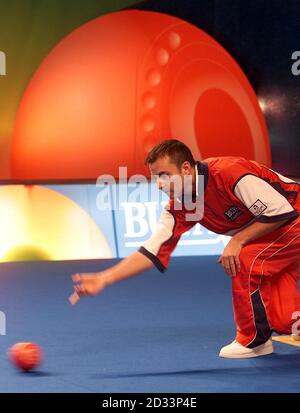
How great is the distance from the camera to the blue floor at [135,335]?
453cm

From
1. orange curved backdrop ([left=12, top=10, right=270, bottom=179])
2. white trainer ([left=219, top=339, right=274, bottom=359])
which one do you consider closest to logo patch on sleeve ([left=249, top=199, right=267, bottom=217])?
white trainer ([left=219, top=339, right=274, bottom=359])

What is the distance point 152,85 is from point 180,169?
14.7 ft

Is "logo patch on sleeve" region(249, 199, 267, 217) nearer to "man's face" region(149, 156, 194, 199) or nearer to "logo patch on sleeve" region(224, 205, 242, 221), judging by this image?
"logo patch on sleeve" region(224, 205, 242, 221)

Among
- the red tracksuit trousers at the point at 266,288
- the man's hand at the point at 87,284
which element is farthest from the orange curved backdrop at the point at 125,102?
the man's hand at the point at 87,284

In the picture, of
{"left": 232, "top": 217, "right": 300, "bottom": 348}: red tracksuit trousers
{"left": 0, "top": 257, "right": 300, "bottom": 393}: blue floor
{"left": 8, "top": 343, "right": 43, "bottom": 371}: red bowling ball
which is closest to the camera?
{"left": 0, "top": 257, "right": 300, "bottom": 393}: blue floor

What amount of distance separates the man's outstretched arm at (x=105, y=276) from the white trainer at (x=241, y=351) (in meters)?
0.62

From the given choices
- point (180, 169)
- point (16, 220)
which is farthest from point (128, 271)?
point (16, 220)

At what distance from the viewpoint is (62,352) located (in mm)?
5211

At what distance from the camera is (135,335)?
5656 millimetres

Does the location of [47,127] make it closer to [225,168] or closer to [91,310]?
[91,310]

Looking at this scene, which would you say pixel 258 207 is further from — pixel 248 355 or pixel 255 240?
pixel 248 355

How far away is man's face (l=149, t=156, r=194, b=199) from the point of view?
4824mm

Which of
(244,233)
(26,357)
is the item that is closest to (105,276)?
(26,357)

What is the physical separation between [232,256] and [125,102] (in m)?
4.52
